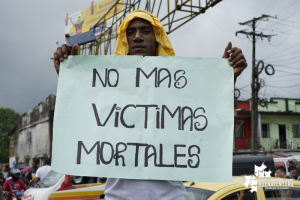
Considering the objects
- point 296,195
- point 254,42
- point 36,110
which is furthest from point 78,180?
point 36,110

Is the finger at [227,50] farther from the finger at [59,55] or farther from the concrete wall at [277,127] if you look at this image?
the concrete wall at [277,127]

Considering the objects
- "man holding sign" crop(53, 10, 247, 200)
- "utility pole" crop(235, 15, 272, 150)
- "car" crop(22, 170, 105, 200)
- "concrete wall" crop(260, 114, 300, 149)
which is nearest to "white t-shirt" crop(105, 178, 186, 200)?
"man holding sign" crop(53, 10, 247, 200)

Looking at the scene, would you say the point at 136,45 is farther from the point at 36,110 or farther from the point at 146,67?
the point at 36,110

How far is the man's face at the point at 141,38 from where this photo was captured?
7.42 ft

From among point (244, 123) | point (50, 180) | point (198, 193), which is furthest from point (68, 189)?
point (244, 123)

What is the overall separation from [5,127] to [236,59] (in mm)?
82317

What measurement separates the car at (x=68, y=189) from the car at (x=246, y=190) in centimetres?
414

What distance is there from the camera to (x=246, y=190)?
15.4 ft

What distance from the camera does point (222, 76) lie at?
2.22 meters

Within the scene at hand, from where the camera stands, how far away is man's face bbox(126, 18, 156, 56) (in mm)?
2262

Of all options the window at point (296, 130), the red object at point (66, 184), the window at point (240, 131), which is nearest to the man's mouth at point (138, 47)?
the red object at point (66, 184)

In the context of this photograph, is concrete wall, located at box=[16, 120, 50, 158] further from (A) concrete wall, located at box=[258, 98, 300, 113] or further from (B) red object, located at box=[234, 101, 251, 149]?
(A) concrete wall, located at box=[258, 98, 300, 113]

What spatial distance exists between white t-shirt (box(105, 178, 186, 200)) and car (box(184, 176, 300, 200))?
275 centimetres

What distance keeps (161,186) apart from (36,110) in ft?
112
